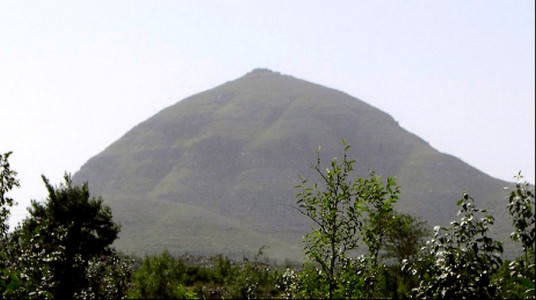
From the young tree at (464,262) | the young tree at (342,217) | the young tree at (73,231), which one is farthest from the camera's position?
the young tree at (73,231)

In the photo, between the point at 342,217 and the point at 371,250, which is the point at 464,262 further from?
the point at 342,217

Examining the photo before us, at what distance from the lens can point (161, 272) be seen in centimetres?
2795

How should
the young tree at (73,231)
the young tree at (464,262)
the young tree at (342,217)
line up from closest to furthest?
the young tree at (464,262)
the young tree at (342,217)
the young tree at (73,231)

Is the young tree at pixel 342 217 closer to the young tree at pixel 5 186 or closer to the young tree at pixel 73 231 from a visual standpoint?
the young tree at pixel 5 186

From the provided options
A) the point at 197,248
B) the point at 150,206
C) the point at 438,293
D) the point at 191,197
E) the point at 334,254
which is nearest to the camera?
the point at 438,293

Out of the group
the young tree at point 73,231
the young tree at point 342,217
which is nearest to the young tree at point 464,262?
the young tree at point 342,217

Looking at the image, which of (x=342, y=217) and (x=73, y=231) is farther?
(x=73, y=231)

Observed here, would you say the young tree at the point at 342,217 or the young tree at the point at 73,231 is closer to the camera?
the young tree at the point at 342,217

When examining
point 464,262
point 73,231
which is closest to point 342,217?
point 464,262

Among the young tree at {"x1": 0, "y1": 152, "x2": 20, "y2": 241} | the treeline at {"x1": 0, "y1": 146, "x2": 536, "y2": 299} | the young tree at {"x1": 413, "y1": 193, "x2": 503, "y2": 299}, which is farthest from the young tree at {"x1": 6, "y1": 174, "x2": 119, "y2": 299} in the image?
the young tree at {"x1": 413, "y1": 193, "x2": 503, "y2": 299}

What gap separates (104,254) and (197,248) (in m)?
106

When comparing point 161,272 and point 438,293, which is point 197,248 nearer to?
point 161,272

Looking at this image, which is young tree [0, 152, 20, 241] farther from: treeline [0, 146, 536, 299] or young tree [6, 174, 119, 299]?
young tree [6, 174, 119, 299]

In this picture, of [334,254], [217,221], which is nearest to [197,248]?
[217,221]
